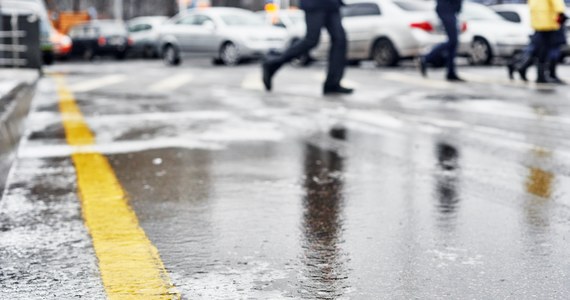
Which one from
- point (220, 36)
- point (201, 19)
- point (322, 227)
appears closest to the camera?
point (322, 227)

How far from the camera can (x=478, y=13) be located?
22.0m

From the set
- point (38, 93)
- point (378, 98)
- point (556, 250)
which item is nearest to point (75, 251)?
point (556, 250)

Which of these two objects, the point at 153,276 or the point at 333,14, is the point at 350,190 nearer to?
the point at 153,276

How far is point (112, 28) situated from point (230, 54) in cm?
1339

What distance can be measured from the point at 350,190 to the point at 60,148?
2514mm

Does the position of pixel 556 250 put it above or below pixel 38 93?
above

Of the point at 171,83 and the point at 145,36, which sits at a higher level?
the point at 171,83

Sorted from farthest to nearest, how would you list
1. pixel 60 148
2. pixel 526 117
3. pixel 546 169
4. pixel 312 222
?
pixel 526 117 → pixel 60 148 → pixel 546 169 → pixel 312 222

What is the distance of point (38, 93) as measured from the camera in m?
13.0

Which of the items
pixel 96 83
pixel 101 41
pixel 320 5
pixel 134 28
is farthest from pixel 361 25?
pixel 134 28

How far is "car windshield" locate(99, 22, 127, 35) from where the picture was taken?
3638 centimetres

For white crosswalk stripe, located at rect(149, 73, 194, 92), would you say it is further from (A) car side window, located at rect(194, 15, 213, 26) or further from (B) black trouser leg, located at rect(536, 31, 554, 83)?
(A) car side window, located at rect(194, 15, 213, 26)

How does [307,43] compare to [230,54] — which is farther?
[230,54]

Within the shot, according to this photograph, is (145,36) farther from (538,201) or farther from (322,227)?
(322,227)
